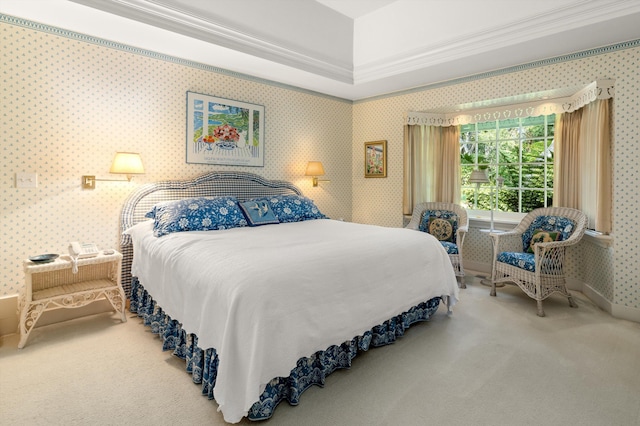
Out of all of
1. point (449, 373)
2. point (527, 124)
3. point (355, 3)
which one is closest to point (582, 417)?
point (449, 373)

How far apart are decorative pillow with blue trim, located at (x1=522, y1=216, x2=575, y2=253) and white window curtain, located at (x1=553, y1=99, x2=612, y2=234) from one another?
9.5 inches

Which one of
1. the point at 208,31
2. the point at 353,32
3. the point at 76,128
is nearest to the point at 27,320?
the point at 76,128

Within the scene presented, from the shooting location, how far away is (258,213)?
3.75 m

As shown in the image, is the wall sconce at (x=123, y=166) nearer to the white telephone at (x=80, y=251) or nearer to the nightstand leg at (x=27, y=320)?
the white telephone at (x=80, y=251)

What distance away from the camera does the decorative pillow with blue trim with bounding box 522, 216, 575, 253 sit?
372 centimetres

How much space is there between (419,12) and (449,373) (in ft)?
12.2

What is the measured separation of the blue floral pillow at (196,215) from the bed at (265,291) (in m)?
0.01

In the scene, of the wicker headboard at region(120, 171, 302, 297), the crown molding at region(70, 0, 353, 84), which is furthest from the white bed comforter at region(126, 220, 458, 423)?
the crown molding at region(70, 0, 353, 84)

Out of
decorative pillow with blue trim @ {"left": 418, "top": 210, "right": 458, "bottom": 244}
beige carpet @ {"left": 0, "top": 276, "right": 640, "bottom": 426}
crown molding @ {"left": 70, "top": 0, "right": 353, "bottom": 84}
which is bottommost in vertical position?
beige carpet @ {"left": 0, "top": 276, "right": 640, "bottom": 426}

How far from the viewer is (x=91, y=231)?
3.34m

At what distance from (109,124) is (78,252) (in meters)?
1.25

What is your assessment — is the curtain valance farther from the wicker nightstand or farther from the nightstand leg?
the nightstand leg

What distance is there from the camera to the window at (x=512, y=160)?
4.61 metres

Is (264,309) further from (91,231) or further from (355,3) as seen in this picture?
(355,3)
